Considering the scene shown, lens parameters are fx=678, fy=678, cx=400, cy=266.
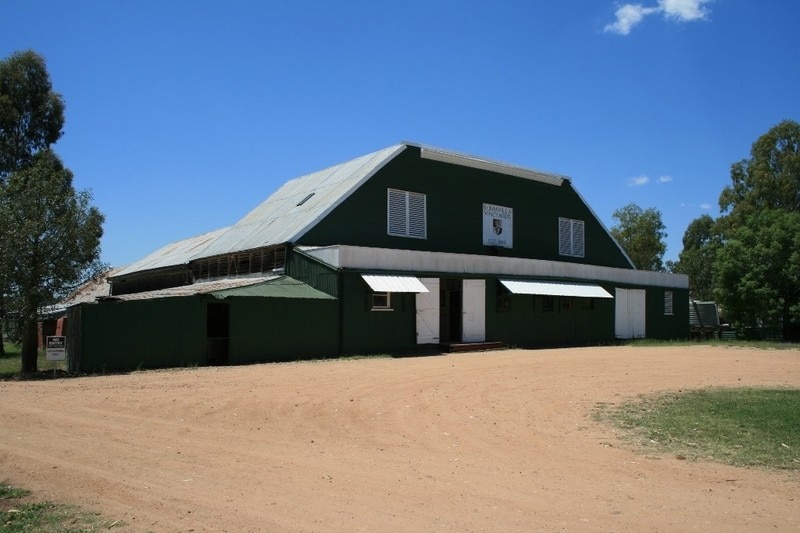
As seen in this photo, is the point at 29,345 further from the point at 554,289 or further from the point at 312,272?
the point at 554,289

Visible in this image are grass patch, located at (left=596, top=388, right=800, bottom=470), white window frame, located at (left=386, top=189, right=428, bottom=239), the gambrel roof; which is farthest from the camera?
white window frame, located at (left=386, top=189, right=428, bottom=239)

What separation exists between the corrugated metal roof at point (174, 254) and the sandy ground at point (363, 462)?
1876cm

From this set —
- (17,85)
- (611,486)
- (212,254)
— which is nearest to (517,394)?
(611,486)

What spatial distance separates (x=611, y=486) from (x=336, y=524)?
2954 mm

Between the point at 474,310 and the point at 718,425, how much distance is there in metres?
16.2

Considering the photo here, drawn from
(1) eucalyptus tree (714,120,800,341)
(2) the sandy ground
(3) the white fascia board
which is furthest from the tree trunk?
(1) eucalyptus tree (714,120,800,341)

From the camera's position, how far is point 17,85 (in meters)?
34.7

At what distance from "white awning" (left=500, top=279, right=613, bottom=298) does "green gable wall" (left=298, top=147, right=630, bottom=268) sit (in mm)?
3585

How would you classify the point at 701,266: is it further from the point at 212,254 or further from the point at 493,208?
the point at 212,254

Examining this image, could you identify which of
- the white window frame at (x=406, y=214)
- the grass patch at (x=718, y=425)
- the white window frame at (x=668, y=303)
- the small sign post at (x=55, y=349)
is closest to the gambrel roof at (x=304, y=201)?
the white window frame at (x=406, y=214)

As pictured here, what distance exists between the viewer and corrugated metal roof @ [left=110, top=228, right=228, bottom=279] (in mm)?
33109

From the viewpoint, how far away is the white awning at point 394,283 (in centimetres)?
2233

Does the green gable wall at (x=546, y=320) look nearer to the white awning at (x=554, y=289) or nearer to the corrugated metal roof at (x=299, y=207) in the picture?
the white awning at (x=554, y=289)

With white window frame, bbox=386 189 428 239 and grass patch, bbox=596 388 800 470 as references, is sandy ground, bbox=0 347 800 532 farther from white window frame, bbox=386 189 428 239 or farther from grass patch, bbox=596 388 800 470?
white window frame, bbox=386 189 428 239
